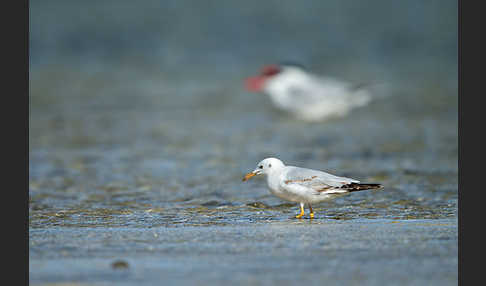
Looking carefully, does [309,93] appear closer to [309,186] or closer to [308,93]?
[308,93]

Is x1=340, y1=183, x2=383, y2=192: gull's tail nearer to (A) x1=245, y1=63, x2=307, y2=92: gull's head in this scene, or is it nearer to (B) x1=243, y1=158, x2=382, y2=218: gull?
(B) x1=243, y1=158, x2=382, y2=218: gull

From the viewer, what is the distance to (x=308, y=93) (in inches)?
494

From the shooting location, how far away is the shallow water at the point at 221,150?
188 inches

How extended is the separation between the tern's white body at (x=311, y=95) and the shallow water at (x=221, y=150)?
32 cm

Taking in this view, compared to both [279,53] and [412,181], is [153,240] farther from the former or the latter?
[279,53]

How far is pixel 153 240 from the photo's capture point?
17.7ft

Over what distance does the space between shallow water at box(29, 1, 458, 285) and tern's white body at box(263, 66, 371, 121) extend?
0.32 meters

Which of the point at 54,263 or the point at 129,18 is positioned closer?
the point at 54,263

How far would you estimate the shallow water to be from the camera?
15.6 feet

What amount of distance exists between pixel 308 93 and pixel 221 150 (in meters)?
2.14


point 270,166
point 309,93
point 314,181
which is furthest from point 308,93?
point 314,181

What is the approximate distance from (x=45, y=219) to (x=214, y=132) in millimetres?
6258

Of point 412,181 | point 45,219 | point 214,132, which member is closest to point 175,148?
point 214,132

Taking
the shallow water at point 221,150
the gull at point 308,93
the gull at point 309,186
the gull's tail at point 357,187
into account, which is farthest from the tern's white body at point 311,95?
the gull's tail at point 357,187
